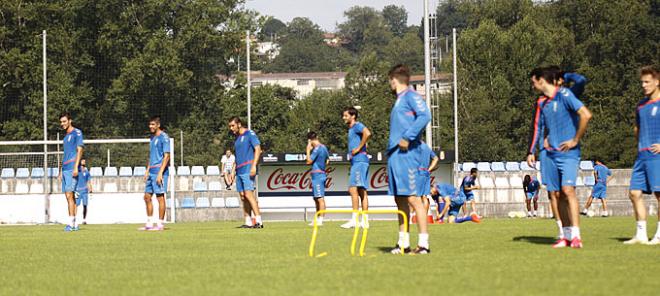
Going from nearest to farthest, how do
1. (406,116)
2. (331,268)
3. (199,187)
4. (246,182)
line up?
1. (331,268)
2. (406,116)
3. (246,182)
4. (199,187)

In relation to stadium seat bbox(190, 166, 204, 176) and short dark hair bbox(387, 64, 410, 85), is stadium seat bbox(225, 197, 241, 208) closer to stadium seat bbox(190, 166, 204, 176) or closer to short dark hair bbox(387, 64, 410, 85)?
stadium seat bbox(190, 166, 204, 176)

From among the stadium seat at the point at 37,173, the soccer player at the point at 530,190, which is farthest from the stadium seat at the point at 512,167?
the stadium seat at the point at 37,173

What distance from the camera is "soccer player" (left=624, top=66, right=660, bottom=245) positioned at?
48.3ft

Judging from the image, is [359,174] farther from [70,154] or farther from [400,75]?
[400,75]

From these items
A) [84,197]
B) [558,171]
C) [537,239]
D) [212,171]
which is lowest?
[537,239]

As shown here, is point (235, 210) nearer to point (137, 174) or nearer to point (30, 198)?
point (137, 174)

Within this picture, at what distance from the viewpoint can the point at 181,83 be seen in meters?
62.9

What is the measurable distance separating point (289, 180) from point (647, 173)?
25.4 meters

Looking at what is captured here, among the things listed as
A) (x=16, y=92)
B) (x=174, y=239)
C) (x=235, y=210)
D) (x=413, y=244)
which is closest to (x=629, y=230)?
(x=413, y=244)

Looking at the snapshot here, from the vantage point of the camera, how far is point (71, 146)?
22953mm

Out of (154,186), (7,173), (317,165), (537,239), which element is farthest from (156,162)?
(7,173)

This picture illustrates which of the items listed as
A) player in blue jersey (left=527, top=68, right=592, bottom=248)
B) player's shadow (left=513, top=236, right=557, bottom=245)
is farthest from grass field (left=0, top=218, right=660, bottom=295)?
player in blue jersey (left=527, top=68, right=592, bottom=248)

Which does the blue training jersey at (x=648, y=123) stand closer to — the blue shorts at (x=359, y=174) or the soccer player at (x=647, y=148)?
the soccer player at (x=647, y=148)

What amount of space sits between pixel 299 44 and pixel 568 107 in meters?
185
